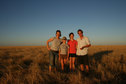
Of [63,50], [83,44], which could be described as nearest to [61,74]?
[63,50]

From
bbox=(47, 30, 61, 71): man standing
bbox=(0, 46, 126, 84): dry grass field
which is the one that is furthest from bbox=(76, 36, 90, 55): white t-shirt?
bbox=(47, 30, 61, 71): man standing

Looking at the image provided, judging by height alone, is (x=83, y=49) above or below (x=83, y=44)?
below

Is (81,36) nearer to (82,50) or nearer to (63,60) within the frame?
(82,50)

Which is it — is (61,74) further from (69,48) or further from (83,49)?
(83,49)

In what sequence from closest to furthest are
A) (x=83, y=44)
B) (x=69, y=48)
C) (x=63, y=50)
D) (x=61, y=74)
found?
(x=61, y=74) < (x=83, y=44) < (x=63, y=50) < (x=69, y=48)

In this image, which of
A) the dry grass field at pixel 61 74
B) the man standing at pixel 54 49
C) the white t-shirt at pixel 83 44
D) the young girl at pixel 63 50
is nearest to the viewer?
the dry grass field at pixel 61 74

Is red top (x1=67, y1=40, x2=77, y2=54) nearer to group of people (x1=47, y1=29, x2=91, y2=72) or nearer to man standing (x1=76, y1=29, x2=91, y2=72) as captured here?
group of people (x1=47, y1=29, x2=91, y2=72)

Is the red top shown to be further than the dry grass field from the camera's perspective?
Yes

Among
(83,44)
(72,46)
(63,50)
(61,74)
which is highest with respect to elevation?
(83,44)

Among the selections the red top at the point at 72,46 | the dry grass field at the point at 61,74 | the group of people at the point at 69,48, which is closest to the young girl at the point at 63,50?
the group of people at the point at 69,48

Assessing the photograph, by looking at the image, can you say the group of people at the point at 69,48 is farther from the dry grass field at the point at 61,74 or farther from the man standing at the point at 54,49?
the dry grass field at the point at 61,74

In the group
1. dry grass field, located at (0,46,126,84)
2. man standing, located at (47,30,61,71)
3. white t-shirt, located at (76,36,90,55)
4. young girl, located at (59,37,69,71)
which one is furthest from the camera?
young girl, located at (59,37,69,71)

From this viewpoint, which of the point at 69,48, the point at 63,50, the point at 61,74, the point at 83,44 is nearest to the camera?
the point at 61,74

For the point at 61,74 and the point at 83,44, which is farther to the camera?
the point at 83,44
